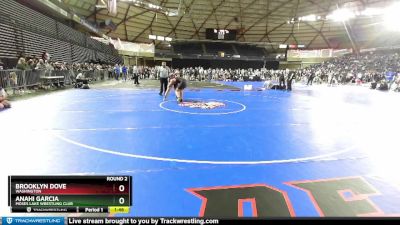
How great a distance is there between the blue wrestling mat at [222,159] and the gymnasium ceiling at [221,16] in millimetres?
30325

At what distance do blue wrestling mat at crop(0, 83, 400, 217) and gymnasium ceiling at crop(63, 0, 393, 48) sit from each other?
30.3 m

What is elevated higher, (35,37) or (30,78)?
(35,37)

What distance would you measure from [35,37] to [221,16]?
3137 centimetres

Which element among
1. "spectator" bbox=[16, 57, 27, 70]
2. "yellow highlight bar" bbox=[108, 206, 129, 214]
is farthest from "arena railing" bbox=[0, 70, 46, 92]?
"yellow highlight bar" bbox=[108, 206, 129, 214]

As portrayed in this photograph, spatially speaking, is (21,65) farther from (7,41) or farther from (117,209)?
(117,209)

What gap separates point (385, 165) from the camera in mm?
4566

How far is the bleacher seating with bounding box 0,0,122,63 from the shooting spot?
16328 millimetres

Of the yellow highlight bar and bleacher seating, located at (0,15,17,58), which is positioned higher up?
bleacher seating, located at (0,15,17,58)

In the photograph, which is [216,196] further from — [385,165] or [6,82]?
[6,82]

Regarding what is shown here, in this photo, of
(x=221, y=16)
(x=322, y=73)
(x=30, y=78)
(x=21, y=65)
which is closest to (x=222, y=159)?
(x=21, y=65)

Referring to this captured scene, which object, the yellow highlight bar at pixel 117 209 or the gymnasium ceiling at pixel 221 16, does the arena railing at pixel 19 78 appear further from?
the gymnasium ceiling at pixel 221 16
